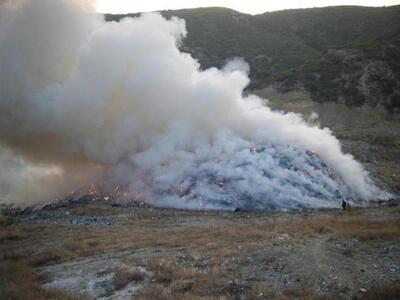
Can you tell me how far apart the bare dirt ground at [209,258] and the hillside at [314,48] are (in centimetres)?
4086

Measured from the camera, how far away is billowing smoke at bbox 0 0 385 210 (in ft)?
85.8

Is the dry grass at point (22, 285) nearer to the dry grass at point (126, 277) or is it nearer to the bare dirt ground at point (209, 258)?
the bare dirt ground at point (209, 258)

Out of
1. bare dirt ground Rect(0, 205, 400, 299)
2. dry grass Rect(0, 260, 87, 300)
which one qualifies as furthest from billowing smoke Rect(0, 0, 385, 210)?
dry grass Rect(0, 260, 87, 300)

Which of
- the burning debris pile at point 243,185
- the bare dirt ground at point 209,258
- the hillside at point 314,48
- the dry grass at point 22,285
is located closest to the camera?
the bare dirt ground at point 209,258

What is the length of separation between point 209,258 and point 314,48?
80498 millimetres

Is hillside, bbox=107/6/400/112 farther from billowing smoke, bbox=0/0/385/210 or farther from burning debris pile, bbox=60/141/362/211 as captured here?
burning debris pile, bbox=60/141/362/211

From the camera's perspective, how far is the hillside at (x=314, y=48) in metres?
57.7

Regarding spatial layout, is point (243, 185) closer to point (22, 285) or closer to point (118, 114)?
point (118, 114)

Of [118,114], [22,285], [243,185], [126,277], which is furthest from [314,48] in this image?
[22,285]

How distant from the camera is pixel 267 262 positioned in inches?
488

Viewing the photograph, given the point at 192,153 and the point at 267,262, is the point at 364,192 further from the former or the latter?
the point at 267,262

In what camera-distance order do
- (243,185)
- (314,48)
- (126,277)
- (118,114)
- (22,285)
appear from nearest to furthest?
(126,277) → (22,285) → (243,185) → (118,114) → (314,48)

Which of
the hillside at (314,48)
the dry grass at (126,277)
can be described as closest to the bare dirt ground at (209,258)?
the dry grass at (126,277)

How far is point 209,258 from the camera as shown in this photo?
13.1 m
